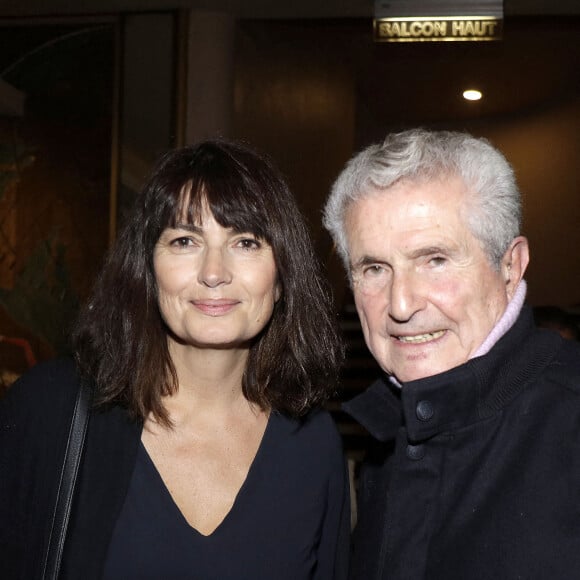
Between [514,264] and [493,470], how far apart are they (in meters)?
0.48

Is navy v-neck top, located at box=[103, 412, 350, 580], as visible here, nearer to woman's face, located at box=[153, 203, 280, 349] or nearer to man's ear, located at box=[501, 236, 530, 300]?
woman's face, located at box=[153, 203, 280, 349]

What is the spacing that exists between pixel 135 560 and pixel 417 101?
8284 mm

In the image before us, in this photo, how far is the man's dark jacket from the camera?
1543 mm

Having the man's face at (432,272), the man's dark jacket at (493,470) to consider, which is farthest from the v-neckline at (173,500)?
the man's face at (432,272)

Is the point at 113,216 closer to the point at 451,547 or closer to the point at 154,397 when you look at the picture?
the point at 154,397

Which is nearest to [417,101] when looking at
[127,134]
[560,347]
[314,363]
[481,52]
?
[481,52]

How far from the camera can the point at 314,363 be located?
262 centimetres

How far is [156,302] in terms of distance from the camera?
8.05 feet

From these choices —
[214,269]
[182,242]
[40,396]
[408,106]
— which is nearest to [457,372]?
[214,269]

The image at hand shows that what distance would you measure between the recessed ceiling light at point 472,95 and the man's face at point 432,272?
24.8ft

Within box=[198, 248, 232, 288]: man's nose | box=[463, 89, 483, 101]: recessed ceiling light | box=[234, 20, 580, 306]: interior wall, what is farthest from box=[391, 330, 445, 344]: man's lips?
box=[463, 89, 483, 101]: recessed ceiling light

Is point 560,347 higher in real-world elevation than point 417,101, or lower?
lower

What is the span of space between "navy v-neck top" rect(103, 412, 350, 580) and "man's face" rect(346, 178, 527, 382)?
0.72 meters

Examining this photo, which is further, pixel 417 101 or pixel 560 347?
pixel 417 101
